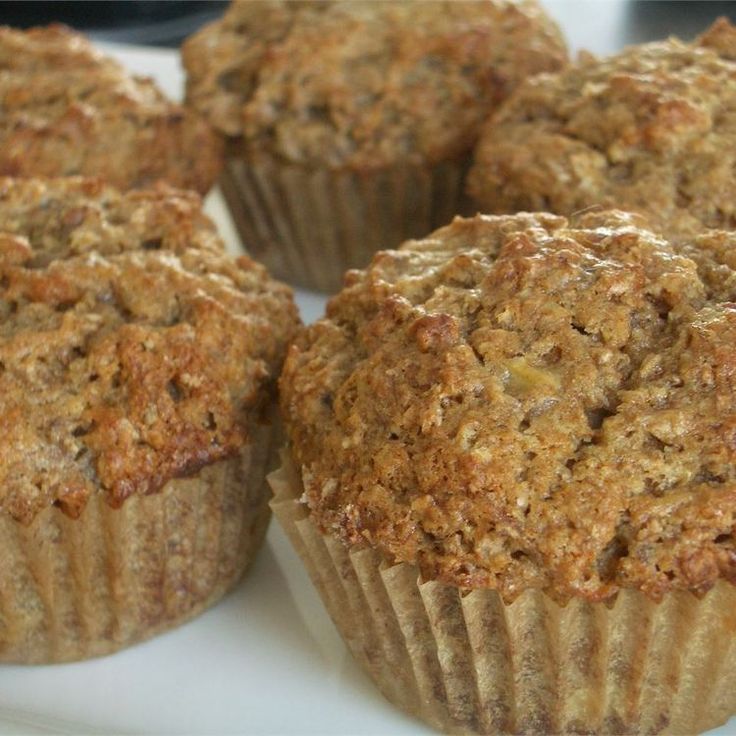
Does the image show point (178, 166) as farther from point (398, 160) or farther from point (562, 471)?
point (562, 471)

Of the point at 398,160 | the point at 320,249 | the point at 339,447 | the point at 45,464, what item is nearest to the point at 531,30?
the point at 398,160

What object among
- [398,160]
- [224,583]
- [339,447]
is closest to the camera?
[339,447]

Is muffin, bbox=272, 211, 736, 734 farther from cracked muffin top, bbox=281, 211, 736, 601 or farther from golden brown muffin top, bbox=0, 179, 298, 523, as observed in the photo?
golden brown muffin top, bbox=0, 179, 298, 523

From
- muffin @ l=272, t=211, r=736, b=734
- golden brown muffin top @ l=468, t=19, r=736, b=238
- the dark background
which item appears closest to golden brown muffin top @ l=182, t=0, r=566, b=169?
golden brown muffin top @ l=468, t=19, r=736, b=238

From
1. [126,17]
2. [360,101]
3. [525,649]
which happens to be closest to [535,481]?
[525,649]

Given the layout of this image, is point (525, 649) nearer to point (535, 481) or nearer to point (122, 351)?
point (535, 481)

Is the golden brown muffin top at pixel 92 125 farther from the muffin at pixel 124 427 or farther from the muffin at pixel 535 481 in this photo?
the muffin at pixel 535 481

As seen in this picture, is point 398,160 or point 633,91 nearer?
point 633,91
